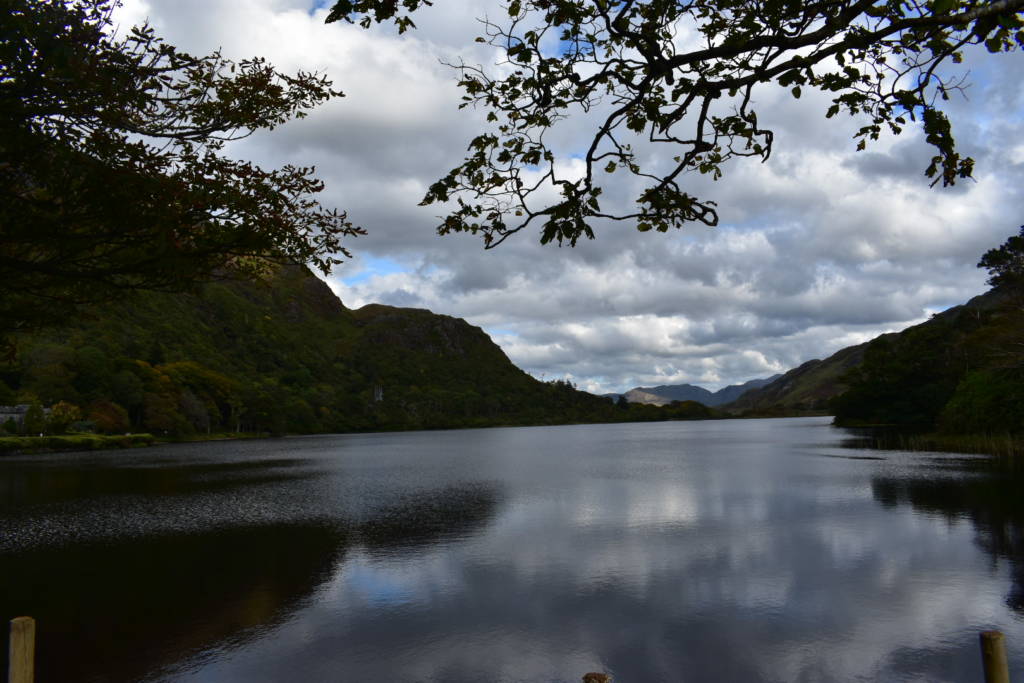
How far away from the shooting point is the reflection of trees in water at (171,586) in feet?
53.9

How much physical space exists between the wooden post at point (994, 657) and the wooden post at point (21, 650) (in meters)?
13.4

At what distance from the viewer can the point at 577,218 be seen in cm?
945

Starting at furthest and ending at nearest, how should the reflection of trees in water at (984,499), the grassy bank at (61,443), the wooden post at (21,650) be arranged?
the grassy bank at (61,443) < the reflection of trees in water at (984,499) < the wooden post at (21,650)

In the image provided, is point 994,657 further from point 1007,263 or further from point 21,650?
point 1007,263

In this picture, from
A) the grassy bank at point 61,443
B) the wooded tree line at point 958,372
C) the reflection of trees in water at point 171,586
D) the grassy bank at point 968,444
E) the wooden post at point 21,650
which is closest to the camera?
→ the wooden post at point 21,650

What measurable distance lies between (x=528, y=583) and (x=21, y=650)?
15.1m

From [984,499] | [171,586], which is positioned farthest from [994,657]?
[984,499]

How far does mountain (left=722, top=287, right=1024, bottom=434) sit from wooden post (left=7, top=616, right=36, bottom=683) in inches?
2830

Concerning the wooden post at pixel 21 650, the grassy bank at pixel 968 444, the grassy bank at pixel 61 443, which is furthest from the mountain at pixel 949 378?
the grassy bank at pixel 61 443

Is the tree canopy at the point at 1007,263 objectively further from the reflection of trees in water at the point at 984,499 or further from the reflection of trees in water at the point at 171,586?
the reflection of trees in water at the point at 171,586

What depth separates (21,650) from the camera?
9.70 meters

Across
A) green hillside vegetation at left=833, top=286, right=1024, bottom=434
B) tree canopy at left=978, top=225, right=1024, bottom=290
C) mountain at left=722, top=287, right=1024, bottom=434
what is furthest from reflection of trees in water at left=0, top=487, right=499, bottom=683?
tree canopy at left=978, top=225, right=1024, bottom=290

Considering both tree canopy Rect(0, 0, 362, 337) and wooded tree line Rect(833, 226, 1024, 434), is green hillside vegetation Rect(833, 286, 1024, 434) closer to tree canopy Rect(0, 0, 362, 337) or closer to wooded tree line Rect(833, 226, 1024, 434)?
wooded tree line Rect(833, 226, 1024, 434)

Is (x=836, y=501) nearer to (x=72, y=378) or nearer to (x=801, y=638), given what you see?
(x=801, y=638)
